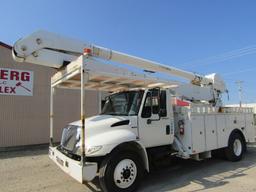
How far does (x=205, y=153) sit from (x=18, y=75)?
954 centimetres

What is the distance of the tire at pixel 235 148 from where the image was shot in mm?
7699

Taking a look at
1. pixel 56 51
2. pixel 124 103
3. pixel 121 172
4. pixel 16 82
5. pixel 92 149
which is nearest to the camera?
pixel 92 149

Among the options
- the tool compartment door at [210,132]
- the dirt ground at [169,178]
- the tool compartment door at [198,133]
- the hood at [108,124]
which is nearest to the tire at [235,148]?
the dirt ground at [169,178]

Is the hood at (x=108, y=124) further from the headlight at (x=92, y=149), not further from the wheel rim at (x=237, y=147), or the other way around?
the wheel rim at (x=237, y=147)

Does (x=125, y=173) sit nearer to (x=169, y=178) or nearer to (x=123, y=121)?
(x=123, y=121)

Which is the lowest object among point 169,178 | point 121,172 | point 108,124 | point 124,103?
point 169,178

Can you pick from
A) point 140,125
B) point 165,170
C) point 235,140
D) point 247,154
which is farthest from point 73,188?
point 247,154

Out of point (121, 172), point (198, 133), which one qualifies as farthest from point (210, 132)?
point (121, 172)

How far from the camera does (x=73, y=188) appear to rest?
5309 mm

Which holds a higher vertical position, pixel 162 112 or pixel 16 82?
pixel 16 82

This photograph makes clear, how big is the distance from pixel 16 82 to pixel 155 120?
854 cm

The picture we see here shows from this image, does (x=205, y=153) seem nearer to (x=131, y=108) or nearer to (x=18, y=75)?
(x=131, y=108)

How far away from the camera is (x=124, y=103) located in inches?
232

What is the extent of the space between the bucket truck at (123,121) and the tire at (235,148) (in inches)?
1.7
